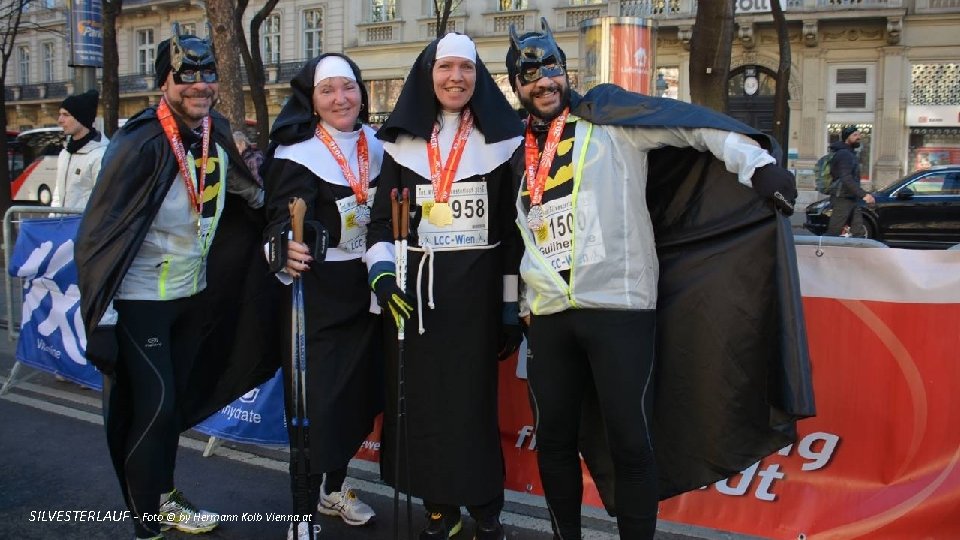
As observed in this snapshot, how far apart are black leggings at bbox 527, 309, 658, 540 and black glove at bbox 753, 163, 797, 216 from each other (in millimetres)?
622

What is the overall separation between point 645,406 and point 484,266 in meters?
0.86

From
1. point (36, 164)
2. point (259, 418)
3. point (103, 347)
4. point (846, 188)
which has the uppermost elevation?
point (36, 164)

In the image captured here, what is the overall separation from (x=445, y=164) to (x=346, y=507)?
5.80ft

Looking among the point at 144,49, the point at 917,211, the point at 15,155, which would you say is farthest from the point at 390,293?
the point at 144,49

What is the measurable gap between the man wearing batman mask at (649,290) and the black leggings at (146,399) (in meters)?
1.57

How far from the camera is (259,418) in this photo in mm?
4859

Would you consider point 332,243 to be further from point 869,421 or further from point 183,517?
point 869,421

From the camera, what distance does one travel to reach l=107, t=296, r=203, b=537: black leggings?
3521mm

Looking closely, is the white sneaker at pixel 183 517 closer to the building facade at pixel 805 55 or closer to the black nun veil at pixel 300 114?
the black nun veil at pixel 300 114

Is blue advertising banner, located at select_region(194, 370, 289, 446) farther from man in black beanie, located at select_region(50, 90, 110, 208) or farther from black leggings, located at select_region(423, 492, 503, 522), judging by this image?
man in black beanie, located at select_region(50, 90, 110, 208)

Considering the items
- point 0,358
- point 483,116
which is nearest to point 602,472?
point 483,116

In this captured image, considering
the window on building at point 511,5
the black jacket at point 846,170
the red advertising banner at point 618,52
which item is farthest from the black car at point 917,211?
the window on building at point 511,5

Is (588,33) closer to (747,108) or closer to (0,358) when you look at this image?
(0,358)

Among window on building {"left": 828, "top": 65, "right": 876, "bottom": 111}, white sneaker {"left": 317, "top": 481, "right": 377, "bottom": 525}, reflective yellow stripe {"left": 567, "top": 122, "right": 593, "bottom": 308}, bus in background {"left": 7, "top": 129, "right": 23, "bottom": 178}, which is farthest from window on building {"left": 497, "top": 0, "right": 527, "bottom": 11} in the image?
reflective yellow stripe {"left": 567, "top": 122, "right": 593, "bottom": 308}
